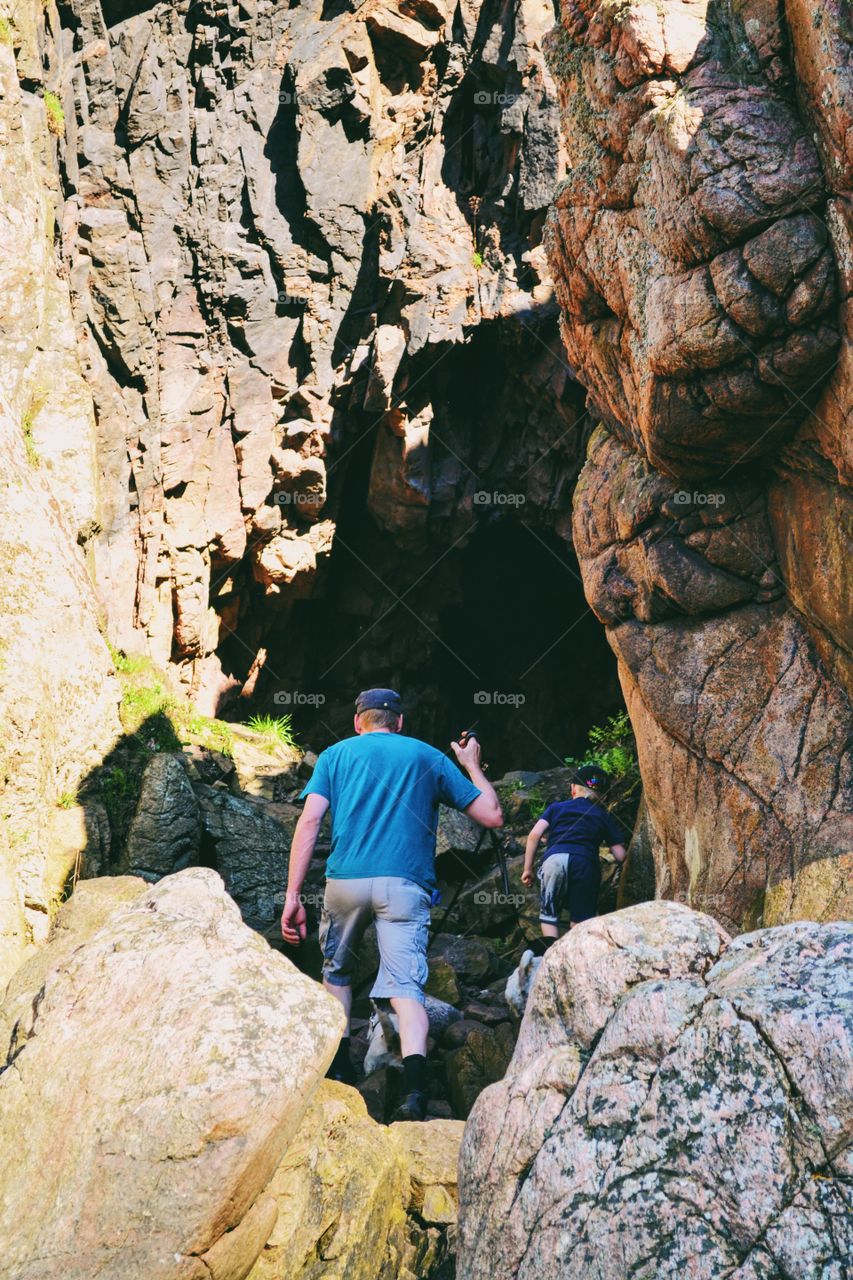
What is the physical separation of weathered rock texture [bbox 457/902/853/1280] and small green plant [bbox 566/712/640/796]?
9.23m

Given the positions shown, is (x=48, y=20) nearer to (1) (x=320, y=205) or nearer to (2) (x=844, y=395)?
(1) (x=320, y=205)

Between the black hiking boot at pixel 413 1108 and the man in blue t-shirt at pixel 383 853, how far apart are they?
1.08 feet

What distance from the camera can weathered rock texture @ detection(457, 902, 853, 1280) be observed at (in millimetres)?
2807

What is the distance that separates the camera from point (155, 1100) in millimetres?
3621

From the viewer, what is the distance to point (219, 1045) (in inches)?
148

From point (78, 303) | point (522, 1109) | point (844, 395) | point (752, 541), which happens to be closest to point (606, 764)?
point (752, 541)

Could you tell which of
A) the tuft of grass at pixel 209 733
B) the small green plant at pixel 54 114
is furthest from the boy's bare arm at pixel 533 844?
the small green plant at pixel 54 114

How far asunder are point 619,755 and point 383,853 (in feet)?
28.5

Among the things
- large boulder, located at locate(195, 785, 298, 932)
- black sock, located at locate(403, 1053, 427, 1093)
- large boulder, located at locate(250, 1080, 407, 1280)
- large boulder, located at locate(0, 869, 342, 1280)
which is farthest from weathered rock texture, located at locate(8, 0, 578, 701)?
large boulder, located at locate(250, 1080, 407, 1280)

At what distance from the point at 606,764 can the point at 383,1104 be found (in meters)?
9.01

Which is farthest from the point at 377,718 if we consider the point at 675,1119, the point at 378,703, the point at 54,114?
the point at 54,114

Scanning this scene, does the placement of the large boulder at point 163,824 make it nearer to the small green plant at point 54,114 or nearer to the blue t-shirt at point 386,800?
the blue t-shirt at point 386,800

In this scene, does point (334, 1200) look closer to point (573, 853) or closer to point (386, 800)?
point (386, 800)

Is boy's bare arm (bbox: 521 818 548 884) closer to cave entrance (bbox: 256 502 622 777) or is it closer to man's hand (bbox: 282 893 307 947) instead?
man's hand (bbox: 282 893 307 947)
